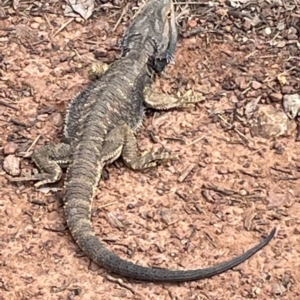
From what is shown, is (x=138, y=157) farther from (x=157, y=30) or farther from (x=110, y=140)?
(x=157, y=30)

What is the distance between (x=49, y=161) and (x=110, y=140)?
1.76 ft

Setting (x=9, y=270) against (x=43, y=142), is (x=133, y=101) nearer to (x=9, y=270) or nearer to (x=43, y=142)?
(x=43, y=142)

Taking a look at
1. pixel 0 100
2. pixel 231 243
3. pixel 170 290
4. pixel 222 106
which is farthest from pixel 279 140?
pixel 0 100

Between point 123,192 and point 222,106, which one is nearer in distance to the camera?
point 123,192

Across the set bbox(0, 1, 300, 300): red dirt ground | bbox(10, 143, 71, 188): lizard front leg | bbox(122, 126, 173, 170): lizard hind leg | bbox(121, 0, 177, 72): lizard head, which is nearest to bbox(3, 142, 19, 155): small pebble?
bbox(0, 1, 300, 300): red dirt ground

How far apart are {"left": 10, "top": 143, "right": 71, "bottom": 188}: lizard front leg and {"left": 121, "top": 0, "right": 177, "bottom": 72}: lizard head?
142 centimetres

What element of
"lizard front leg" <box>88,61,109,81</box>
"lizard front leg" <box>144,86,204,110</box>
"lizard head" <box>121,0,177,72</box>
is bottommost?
"lizard front leg" <box>144,86,204,110</box>

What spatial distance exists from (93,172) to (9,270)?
3.45 feet

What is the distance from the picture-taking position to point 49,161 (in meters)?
6.30

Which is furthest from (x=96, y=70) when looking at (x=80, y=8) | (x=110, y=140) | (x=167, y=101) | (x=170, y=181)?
(x=170, y=181)

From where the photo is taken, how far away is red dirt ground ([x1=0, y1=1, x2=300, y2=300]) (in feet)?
18.1

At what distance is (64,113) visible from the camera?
22.7ft

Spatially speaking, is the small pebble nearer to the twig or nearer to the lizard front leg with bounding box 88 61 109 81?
the lizard front leg with bounding box 88 61 109 81

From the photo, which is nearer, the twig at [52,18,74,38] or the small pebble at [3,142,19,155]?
the small pebble at [3,142,19,155]
